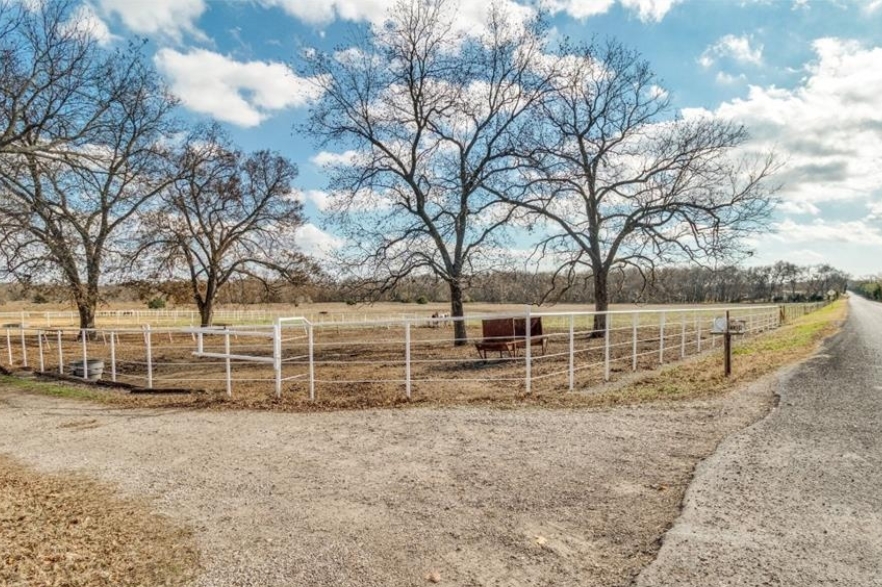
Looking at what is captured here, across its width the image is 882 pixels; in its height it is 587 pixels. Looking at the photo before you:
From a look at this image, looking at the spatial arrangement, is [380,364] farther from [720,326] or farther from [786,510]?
[786,510]

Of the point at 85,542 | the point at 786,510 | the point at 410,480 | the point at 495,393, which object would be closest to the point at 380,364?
the point at 495,393

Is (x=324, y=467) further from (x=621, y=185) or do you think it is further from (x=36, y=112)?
(x=621, y=185)

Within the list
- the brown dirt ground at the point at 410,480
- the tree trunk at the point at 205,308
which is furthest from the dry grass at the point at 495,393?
the tree trunk at the point at 205,308

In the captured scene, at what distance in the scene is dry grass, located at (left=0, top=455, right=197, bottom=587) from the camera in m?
2.67

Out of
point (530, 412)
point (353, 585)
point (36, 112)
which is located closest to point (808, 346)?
point (530, 412)

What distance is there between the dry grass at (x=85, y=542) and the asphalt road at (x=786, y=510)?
263cm

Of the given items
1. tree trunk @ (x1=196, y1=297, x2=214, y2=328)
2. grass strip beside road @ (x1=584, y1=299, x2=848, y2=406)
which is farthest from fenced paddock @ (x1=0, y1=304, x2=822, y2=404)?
tree trunk @ (x1=196, y1=297, x2=214, y2=328)

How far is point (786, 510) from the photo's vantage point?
3291 mm

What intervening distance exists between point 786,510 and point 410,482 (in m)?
2.60

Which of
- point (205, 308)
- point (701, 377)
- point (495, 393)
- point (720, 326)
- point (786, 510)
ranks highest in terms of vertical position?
point (720, 326)

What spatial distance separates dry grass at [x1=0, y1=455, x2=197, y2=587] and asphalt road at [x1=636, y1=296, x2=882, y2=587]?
8.64 ft

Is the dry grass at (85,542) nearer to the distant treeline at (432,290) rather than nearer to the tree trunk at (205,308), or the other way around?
the distant treeline at (432,290)

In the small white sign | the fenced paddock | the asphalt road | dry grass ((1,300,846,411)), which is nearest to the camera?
the asphalt road

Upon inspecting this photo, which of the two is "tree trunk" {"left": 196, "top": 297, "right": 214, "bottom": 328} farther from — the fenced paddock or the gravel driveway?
the gravel driveway
